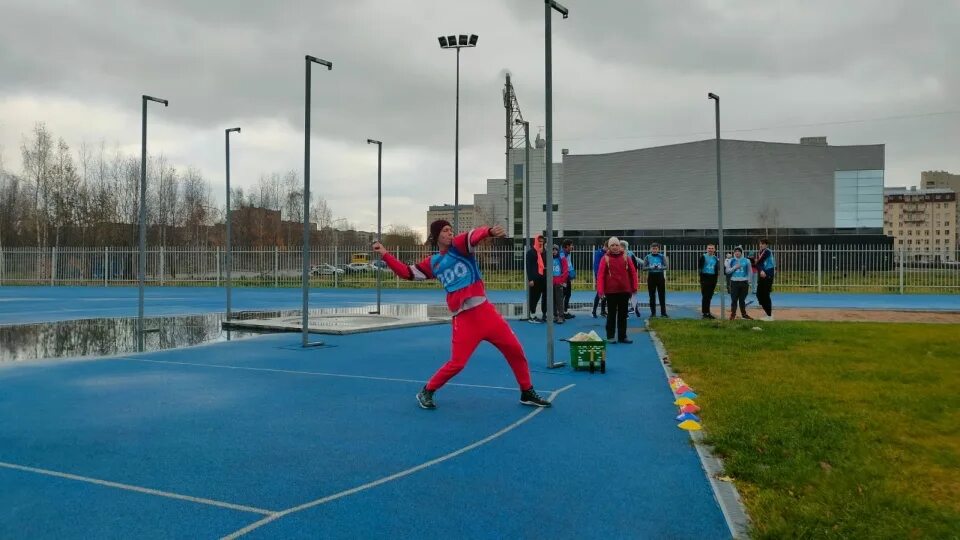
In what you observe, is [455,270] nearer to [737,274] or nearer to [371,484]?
[371,484]

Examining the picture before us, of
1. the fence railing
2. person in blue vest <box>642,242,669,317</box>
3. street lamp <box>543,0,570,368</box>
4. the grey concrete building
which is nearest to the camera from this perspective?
street lamp <box>543,0,570,368</box>

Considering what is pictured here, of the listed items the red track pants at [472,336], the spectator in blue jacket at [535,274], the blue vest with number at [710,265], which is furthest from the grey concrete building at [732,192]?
the red track pants at [472,336]

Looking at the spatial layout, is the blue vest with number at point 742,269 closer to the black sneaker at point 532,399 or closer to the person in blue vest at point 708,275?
the person in blue vest at point 708,275

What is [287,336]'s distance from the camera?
1351 cm

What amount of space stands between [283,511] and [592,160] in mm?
62667

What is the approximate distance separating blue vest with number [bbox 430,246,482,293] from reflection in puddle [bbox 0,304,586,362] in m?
7.23

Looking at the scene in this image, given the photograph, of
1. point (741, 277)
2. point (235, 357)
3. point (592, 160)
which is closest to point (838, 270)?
point (741, 277)

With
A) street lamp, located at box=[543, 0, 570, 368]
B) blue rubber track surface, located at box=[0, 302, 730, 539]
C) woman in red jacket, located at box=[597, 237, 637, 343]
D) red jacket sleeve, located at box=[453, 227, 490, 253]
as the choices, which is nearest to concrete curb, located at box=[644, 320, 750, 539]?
blue rubber track surface, located at box=[0, 302, 730, 539]

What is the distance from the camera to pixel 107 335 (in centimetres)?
1391

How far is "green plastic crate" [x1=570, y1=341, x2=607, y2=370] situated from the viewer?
9266mm

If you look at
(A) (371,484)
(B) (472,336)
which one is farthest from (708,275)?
(A) (371,484)

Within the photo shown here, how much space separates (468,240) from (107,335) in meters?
10.8

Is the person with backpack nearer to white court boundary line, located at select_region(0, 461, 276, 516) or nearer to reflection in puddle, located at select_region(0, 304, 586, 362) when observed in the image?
reflection in puddle, located at select_region(0, 304, 586, 362)

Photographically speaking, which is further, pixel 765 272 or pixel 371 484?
pixel 765 272
